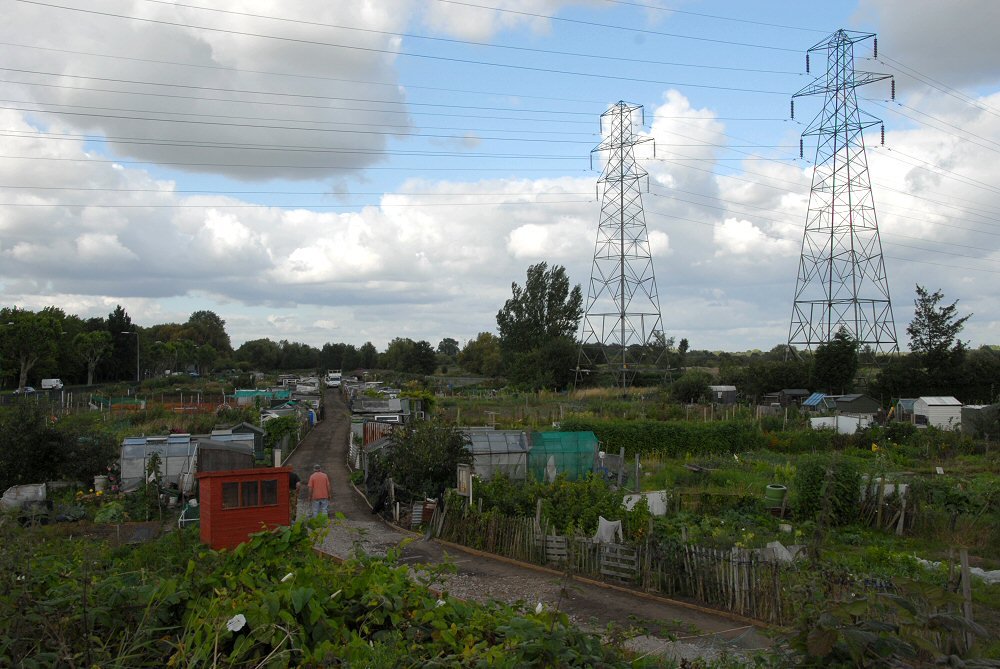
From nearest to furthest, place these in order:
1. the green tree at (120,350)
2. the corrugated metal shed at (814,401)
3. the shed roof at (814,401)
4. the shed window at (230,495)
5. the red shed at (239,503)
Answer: the red shed at (239,503), the shed window at (230,495), the corrugated metal shed at (814,401), the shed roof at (814,401), the green tree at (120,350)

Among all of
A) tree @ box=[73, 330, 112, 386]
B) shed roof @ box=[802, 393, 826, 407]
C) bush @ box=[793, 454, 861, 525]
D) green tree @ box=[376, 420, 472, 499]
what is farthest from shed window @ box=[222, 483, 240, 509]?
tree @ box=[73, 330, 112, 386]

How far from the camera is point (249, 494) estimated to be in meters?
15.2

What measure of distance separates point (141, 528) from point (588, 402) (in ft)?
109

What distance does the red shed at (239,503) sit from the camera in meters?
14.7

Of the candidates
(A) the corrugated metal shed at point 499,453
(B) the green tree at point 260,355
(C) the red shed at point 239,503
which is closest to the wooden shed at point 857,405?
(A) the corrugated metal shed at point 499,453

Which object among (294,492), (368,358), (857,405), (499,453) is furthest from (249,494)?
(368,358)

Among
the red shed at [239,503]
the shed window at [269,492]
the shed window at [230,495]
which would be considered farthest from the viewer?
the shed window at [269,492]

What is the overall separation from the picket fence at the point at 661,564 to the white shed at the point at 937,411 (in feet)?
112

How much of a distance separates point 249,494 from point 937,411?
131 ft

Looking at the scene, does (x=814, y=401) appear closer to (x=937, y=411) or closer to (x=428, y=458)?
(x=937, y=411)

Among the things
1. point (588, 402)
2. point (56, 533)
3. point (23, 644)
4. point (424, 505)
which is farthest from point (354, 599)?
point (588, 402)

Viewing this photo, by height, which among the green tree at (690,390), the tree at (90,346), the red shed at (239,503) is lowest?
the red shed at (239,503)

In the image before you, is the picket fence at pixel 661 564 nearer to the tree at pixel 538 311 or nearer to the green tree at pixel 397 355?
the tree at pixel 538 311

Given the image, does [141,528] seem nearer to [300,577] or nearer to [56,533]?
[56,533]
